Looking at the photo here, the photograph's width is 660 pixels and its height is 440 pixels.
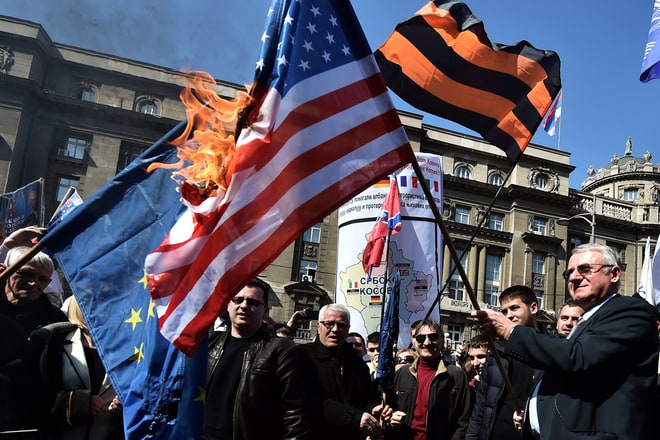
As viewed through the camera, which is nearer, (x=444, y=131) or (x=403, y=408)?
(x=403, y=408)

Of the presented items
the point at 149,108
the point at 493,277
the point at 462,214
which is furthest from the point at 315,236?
the point at 493,277

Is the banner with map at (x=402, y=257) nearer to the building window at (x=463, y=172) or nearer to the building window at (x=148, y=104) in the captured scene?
the building window at (x=148, y=104)

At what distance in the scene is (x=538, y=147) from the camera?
43.5 meters

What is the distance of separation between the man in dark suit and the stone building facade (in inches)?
955

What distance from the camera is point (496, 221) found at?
4169cm

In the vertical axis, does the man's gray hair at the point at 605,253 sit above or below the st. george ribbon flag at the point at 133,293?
above

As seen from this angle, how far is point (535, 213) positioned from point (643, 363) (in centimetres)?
4097

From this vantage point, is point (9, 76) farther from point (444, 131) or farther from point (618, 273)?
point (618, 273)

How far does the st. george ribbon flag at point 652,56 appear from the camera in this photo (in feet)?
16.7

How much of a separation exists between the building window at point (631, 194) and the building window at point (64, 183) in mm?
56005

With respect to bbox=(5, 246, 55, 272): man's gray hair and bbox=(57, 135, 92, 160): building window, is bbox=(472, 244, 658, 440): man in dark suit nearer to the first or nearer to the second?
bbox=(5, 246, 55, 272): man's gray hair

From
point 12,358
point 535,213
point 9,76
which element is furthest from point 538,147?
point 12,358

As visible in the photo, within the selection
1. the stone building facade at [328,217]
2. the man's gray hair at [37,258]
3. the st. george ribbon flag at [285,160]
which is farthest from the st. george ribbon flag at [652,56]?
the stone building facade at [328,217]

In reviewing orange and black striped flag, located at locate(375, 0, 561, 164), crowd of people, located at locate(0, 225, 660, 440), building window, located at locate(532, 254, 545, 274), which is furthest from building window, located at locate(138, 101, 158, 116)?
orange and black striped flag, located at locate(375, 0, 561, 164)
